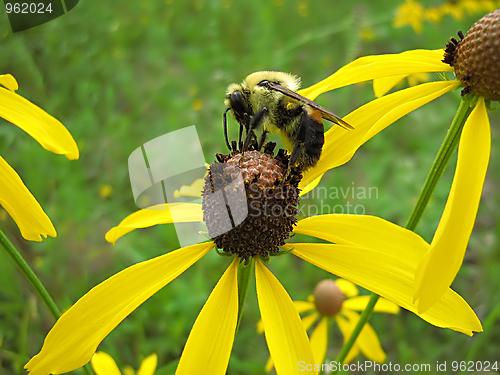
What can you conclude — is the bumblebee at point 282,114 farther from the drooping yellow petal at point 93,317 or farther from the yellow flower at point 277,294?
the drooping yellow petal at point 93,317

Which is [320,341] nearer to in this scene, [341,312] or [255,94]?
[341,312]

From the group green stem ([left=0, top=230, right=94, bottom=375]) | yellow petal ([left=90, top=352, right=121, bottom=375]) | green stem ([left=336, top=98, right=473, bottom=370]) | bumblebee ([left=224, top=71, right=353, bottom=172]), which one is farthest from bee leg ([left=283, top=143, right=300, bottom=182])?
yellow petal ([left=90, top=352, right=121, bottom=375])

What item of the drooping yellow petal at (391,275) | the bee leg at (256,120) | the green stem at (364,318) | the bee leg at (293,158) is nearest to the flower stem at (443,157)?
the drooping yellow petal at (391,275)

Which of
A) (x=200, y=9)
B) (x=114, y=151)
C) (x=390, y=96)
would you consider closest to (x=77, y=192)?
(x=114, y=151)

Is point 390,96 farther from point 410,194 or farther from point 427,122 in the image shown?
point 427,122

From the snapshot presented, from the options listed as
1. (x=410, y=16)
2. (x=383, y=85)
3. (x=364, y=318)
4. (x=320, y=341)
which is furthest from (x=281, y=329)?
(x=410, y=16)

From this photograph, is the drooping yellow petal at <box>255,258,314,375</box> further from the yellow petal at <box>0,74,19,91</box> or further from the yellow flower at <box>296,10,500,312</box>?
the yellow petal at <box>0,74,19,91</box>
